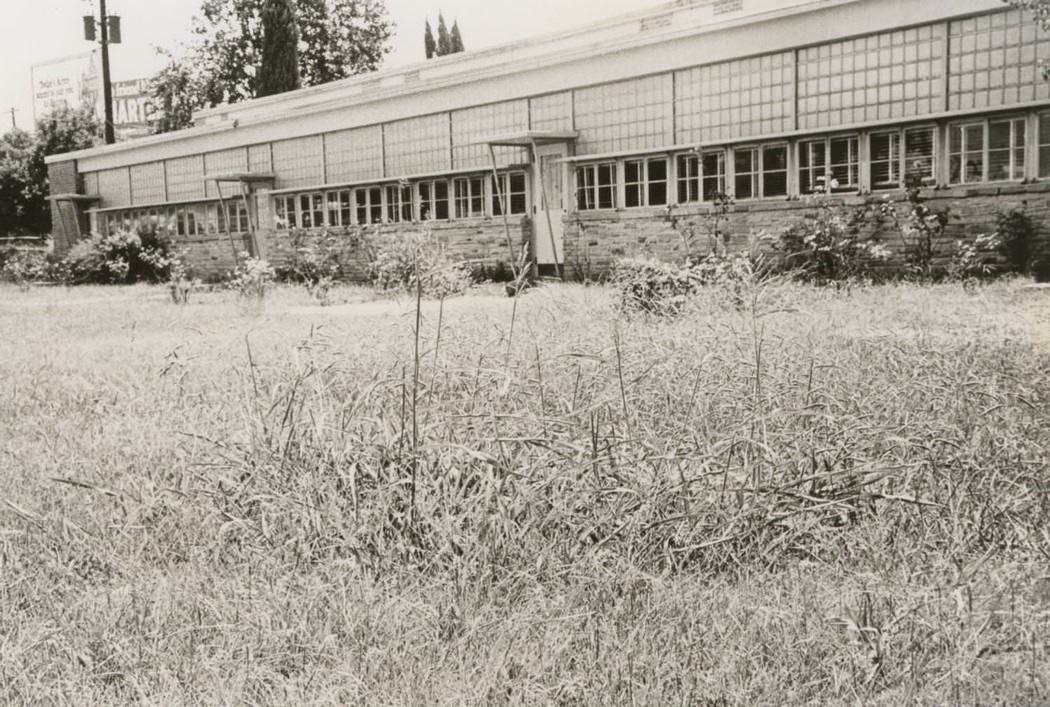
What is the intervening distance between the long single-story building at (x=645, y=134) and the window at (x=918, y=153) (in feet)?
0.09

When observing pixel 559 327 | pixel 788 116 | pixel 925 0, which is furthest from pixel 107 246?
pixel 559 327

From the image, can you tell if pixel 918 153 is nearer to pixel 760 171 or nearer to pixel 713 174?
pixel 760 171

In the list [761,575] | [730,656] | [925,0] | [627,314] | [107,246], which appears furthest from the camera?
[107,246]

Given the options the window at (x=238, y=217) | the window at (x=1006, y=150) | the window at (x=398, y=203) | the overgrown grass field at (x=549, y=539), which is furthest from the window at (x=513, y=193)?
the overgrown grass field at (x=549, y=539)

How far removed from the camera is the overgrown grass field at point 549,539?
104 inches

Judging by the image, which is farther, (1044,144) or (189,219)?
(189,219)

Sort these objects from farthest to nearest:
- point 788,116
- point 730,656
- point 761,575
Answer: point 788,116, point 761,575, point 730,656

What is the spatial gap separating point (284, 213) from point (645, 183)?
11638 millimetres

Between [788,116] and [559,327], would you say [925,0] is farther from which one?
[559,327]

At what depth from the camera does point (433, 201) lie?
73.0 feet

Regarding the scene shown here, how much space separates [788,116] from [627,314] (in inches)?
357

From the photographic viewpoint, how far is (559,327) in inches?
259

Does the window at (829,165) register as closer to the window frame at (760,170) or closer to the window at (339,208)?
the window frame at (760,170)

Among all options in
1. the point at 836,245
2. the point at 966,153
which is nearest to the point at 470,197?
the point at 836,245
